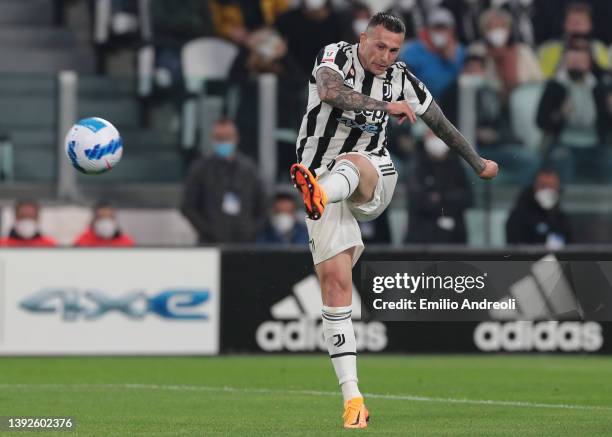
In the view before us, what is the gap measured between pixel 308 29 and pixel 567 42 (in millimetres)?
2906

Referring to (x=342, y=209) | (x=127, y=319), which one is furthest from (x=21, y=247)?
(x=342, y=209)

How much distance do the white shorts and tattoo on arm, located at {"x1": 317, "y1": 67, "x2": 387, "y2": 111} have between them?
1.72 ft

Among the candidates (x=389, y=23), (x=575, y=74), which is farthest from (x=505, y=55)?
(x=389, y=23)

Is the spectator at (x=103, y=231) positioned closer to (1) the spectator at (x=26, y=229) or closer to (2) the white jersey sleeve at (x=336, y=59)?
(1) the spectator at (x=26, y=229)

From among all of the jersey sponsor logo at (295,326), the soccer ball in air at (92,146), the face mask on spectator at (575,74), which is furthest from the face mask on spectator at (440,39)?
the soccer ball in air at (92,146)

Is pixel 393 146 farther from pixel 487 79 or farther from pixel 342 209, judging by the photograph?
pixel 342 209

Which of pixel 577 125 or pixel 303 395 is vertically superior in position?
pixel 577 125

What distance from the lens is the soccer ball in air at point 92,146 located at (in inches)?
400

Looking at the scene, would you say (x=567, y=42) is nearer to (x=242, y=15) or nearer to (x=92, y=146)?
(x=242, y=15)

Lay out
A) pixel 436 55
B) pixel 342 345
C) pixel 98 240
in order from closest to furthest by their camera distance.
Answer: pixel 342 345, pixel 98 240, pixel 436 55

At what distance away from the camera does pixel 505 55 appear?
17969 millimetres

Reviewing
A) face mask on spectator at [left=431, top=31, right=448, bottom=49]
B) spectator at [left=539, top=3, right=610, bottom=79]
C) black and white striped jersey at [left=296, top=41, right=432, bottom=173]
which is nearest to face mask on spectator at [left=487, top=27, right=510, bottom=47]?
spectator at [left=539, top=3, right=610, bottom=79]

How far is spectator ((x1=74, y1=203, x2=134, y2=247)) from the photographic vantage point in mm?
16020

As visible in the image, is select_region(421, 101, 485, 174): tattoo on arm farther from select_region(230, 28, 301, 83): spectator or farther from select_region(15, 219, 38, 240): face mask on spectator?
select_region(230, 28, 301, 83): spectator
